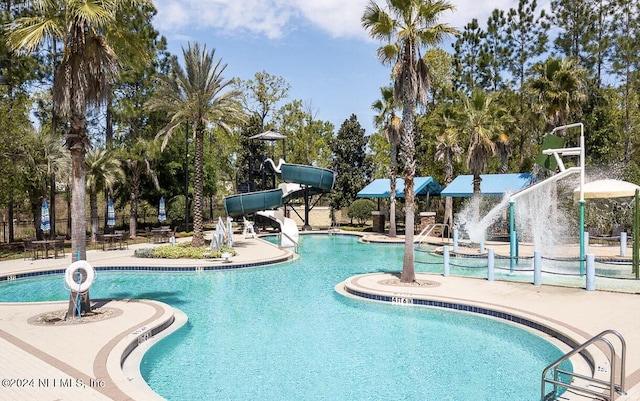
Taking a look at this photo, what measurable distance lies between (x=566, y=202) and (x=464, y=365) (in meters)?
22.7

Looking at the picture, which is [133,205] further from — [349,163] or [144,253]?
[349,163]

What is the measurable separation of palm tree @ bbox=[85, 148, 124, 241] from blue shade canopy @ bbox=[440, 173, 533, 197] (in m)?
21.4

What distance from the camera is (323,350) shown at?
9.19 m

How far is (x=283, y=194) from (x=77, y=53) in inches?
867

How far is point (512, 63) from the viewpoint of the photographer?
40406mm

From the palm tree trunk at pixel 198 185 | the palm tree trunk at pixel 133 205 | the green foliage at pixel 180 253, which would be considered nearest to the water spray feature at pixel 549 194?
the green foliage at pixel 180 253

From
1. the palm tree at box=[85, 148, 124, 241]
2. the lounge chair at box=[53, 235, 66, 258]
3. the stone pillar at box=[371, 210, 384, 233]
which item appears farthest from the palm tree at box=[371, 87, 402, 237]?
the lounge chair at box=[53, 235, 66, 258]

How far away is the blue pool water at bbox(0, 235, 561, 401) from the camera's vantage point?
7.39 m

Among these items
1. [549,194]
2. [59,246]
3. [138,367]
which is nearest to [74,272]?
[138,367]

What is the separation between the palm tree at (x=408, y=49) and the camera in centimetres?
1385

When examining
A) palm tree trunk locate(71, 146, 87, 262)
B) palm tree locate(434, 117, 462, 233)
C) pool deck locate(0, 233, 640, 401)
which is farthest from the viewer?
palm tree locate(434, 117, 462, 233)

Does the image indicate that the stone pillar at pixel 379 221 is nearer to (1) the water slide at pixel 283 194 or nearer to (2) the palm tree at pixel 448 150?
(1) the water slide at pixel 283 194

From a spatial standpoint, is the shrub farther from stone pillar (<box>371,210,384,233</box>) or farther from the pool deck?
stone pillar (<box>371,210,384,233</box>)

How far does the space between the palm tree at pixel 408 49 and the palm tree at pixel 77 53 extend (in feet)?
23.1
